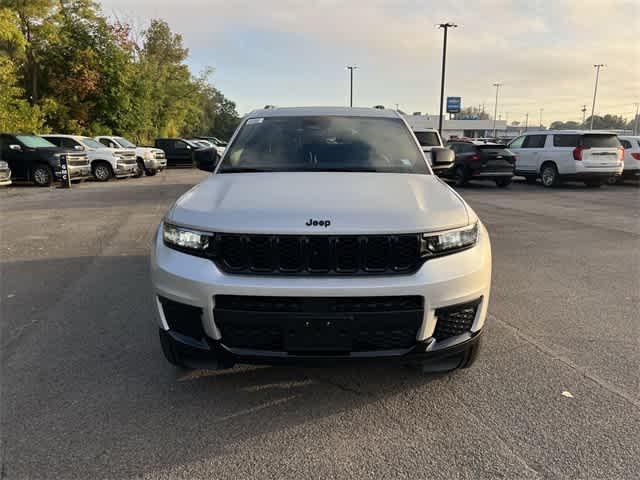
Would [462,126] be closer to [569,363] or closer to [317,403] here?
[569,363]

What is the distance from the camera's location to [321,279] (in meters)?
2.47

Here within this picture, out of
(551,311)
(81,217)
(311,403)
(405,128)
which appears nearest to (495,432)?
(311,403)

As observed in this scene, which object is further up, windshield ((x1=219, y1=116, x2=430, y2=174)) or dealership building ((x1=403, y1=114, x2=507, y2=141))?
dealership building ((x1=403, y1=114, x2=507, y2=141))

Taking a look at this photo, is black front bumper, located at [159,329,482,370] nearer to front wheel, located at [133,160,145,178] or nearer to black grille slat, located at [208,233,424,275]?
black grille slat, located at [208,233,424,275]

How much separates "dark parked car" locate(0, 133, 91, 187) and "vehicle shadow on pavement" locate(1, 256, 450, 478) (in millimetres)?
14040

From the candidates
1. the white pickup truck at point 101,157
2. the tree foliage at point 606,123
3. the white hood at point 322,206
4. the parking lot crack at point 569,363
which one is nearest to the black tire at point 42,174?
the white pickup truck at point 101,157

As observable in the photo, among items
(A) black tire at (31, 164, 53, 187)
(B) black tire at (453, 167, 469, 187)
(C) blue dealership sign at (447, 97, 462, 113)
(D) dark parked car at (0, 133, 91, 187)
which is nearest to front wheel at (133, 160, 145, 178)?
(D) dark parked car at (0, 133, 91, 187)

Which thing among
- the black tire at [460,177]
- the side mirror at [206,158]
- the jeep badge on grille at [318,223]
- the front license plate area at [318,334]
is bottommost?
the black tire at [460,177]

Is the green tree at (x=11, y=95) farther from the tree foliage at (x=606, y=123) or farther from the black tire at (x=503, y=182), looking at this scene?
the tree foliage at (x=606, y=123)

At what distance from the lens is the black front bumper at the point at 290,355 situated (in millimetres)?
2523

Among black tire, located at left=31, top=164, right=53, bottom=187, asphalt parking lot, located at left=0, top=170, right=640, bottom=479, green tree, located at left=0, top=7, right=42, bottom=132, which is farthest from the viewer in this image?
green tree, located at left=0, top=7, right=42, bottom=132

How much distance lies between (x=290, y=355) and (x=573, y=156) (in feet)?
52.9

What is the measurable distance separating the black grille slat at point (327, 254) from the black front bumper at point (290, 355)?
0.42 m

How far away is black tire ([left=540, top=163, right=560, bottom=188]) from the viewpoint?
16469mm
